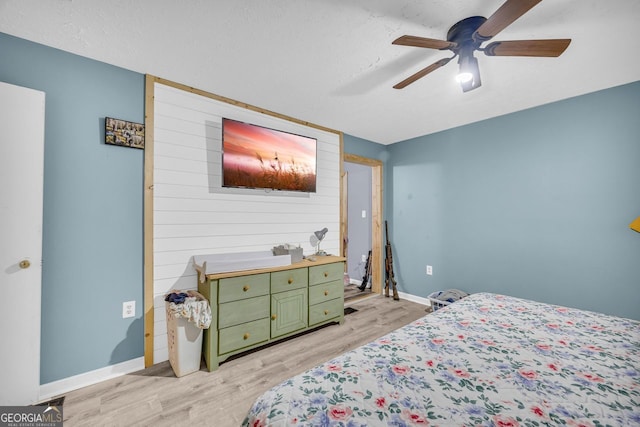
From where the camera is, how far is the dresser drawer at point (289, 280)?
2.46m

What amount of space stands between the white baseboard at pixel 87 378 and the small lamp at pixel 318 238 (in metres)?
2.03

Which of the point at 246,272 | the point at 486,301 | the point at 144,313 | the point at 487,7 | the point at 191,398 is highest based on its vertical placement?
the point at 487,7

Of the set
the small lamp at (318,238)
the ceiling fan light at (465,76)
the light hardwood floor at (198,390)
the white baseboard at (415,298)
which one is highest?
the ceiling fan light at (465,76)

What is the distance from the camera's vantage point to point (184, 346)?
2037 millimetres

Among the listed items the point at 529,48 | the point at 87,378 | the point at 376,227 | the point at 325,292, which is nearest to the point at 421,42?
the point at 529,48

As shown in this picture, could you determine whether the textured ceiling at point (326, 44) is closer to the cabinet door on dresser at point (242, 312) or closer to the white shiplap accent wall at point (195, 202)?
the white shiplap accent wall at point (195, 202)

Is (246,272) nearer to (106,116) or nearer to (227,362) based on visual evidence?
(227,362)

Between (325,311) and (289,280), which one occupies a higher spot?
(289,280)

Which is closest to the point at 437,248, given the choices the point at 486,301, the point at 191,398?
the point at 486,301

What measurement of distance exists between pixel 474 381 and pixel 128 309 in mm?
2424

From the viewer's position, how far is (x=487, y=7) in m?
1.49

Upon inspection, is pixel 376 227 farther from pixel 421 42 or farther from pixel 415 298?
pixel 421 42

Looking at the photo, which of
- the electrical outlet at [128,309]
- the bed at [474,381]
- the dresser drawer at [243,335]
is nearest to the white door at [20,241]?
the electrical outlet at [128,309]

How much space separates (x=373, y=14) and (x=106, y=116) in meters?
2.11
